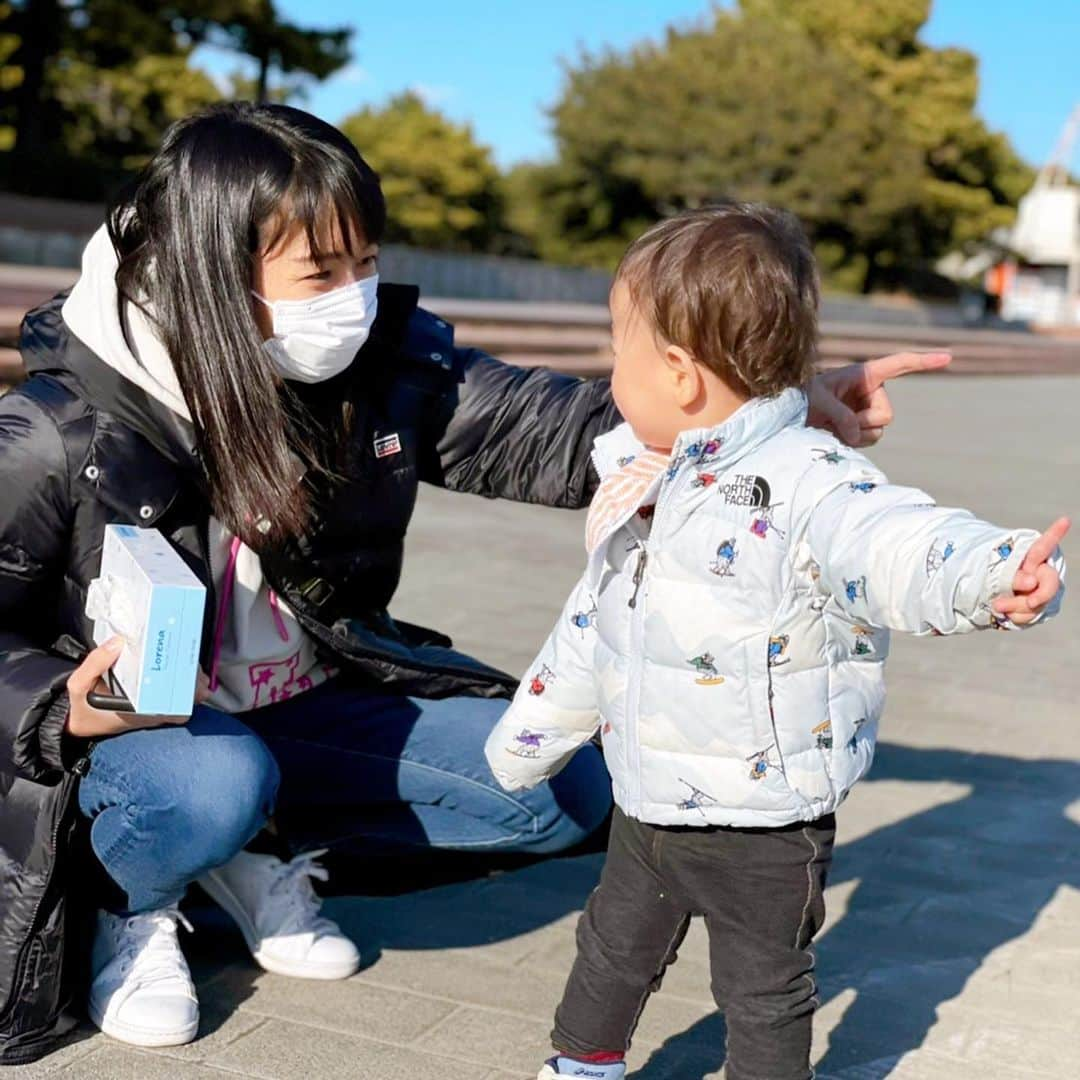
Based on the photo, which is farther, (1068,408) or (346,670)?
(1068,408)

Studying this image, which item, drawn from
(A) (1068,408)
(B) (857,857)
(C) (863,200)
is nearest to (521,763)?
(B) (857,857)

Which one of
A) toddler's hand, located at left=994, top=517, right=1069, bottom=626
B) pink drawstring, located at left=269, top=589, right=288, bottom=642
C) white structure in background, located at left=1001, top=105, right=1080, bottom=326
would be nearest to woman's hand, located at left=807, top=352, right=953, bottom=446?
toddler's hand, located at left=994, top=517, right=1069, bottom=626

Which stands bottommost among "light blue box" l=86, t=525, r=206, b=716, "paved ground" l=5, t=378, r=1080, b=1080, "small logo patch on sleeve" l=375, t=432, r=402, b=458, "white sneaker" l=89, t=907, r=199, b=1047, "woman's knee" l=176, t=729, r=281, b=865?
"paved ground" l=5, t=378, r=1080, b=1080

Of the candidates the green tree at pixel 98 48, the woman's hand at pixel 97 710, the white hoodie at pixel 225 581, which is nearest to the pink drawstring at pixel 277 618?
the white hoodie at pixel 225 581

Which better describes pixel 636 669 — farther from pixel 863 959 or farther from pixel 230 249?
pixel 863 959

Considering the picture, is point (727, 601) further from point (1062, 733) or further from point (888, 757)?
point (1062, 733)

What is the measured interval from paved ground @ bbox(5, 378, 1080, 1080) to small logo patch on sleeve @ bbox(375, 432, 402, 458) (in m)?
0.89

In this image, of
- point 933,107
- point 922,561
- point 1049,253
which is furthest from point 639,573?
point 1049,253

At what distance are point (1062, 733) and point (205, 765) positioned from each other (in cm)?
300

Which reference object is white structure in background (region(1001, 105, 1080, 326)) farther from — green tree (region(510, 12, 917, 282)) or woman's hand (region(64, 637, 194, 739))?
woman's hand (region(64, 637, 194, 739))

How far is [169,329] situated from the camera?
2.53m

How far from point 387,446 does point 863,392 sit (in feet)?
2.68

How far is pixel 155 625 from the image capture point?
2086 millimetres

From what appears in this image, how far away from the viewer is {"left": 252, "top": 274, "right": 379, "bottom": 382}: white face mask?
2607mm
